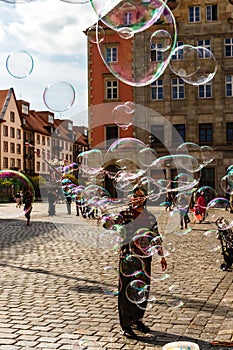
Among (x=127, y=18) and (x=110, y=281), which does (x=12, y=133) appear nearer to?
(x=110, y=281)

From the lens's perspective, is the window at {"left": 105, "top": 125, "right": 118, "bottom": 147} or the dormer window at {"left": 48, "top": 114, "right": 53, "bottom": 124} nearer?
the window at {"left": 105, "top": 125, "right": 118, "bottom": 147}

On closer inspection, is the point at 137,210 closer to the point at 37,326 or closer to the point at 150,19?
the point at 37,326

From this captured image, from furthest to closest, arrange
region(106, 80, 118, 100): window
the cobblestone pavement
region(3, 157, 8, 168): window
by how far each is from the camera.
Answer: region(3, 157, 8, 168): window → region(106, 80, 118, 100): window → the cobblestone pavement

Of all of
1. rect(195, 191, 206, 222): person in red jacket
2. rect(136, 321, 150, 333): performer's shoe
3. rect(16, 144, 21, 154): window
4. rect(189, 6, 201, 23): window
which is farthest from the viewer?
rect(16, 144, 21, 154): window

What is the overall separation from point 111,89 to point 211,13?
8.84 meters

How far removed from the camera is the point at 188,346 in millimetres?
4297

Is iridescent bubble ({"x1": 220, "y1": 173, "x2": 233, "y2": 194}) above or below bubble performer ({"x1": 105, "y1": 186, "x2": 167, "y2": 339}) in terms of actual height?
above

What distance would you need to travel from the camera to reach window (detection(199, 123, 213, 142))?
116ft

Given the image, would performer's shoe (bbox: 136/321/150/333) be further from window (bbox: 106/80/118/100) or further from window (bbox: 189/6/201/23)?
window (bbox: 189/6/201/23)

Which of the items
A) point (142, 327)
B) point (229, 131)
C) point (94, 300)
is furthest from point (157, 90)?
point (142, 327)

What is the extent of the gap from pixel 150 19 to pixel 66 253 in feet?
20.9

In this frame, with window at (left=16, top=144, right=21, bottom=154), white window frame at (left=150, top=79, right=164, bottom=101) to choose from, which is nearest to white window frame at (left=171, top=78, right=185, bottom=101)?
white window frame at (left=150, top=79, right=164, bottom=101)

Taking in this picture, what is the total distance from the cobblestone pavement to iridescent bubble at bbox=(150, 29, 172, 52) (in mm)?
3108

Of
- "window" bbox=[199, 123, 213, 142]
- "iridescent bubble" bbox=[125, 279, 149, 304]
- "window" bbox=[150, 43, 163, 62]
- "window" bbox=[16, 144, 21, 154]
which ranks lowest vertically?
"iridescent bubble" bbox=[125, 279, 149, 304]
